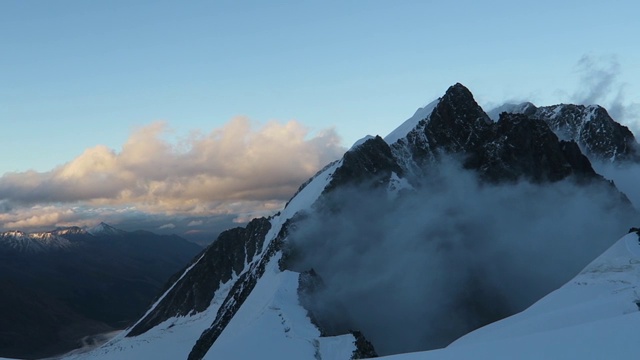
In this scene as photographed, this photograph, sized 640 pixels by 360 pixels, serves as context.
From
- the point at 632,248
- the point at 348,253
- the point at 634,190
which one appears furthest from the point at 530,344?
the point at 634,190

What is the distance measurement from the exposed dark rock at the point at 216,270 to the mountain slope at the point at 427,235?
53 cm

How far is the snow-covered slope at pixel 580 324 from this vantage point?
74.5ft

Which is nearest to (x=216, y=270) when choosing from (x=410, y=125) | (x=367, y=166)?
(x=367, y=166)

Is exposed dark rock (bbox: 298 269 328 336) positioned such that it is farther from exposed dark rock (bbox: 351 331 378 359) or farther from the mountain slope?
exposed dark rock (bbox: 351 331 378 359)

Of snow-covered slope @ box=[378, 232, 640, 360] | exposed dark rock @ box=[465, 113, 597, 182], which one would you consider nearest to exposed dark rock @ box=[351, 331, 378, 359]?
snow-covered slope @ box=[378, 232, 640, 360]

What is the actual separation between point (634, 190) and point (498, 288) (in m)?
94.9

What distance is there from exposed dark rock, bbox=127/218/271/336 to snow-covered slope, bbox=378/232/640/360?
128 meters

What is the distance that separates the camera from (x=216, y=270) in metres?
192

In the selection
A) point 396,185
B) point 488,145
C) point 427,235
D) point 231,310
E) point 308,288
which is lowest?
point 231,310

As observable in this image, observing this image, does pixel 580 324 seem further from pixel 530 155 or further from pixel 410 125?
pixel 410 125

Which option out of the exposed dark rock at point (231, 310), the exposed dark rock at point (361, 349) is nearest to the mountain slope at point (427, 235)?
the exposed dark rock at point (231, 310)

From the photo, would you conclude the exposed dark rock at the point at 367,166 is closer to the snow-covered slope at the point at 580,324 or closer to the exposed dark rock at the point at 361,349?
the exposed dark rock at the point at 361,349

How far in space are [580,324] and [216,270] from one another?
170877 mm

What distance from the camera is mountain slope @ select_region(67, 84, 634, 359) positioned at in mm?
134000
